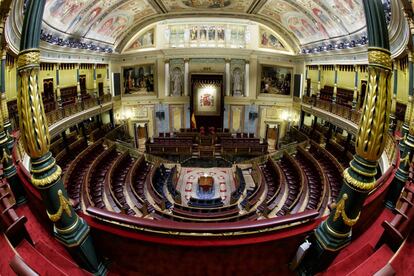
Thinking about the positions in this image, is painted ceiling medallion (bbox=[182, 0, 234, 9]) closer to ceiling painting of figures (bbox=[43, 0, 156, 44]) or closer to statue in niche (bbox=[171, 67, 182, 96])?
ceiling painting of figures (bbox=[43, 0, 156, 44])

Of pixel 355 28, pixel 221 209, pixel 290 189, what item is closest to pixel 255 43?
pixel 355 28

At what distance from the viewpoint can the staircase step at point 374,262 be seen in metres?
2.24

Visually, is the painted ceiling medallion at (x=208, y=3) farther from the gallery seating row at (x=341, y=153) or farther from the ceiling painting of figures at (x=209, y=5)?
the gallery seating row at (x=341, y=153)

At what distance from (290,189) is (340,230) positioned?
866cm

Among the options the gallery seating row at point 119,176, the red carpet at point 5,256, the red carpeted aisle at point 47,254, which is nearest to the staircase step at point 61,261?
the red carpeted aisle at point 47,254

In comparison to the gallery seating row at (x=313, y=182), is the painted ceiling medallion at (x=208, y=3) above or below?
above

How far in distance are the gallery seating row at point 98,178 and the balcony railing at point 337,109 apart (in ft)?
38.4

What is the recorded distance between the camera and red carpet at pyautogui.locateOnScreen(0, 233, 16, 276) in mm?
→ 2104

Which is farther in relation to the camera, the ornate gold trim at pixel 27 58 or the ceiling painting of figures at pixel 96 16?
the ceiling painting of figures at pixel 96 16

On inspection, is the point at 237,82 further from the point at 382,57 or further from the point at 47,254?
the point at 47,254

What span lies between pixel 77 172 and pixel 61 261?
9.17 m

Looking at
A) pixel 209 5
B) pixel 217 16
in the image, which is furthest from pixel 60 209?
pixel 217 16

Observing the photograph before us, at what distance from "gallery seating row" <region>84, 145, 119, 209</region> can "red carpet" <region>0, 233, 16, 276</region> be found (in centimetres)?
528

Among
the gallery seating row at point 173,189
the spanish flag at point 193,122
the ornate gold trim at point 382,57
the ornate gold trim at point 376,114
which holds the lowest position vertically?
the gallery seating row at point 173,189
